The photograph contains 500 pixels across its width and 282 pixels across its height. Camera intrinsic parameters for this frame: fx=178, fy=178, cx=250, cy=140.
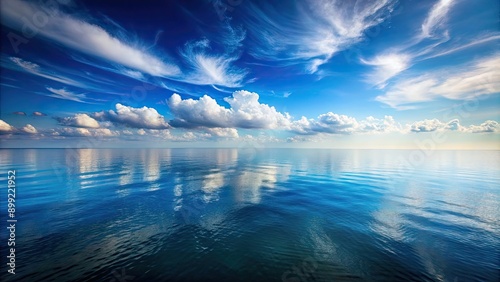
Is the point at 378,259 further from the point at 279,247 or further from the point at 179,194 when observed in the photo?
the point at 179,194

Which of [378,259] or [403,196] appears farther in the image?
→ [403,196]

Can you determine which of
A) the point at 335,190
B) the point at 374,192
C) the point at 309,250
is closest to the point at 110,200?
the point at 309,250

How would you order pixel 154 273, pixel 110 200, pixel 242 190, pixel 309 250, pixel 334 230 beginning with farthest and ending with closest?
pixel 242 190, pixel 110 200, pixel 334 230, pixel 309 250, pixel 154 273

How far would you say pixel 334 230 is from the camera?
1909 centimetres

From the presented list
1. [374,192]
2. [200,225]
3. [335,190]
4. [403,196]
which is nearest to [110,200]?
[200,225]

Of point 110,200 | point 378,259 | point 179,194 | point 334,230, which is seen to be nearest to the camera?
point 378,259

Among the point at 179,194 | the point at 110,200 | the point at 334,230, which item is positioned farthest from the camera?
the point at 179,194

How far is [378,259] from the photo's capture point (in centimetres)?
1427

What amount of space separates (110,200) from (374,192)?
152 feet

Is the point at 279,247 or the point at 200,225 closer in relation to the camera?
the point at 279,247

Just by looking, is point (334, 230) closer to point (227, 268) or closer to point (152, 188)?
point (227, 268)

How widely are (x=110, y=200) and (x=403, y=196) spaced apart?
49.7 m

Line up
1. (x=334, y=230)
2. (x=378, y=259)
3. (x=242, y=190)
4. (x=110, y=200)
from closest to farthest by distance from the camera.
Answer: (x=378, y=259)
(x=334, y=230)
(x=110, y=200)
(x=242, y=190)

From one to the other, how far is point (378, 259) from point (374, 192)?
24842 mm
